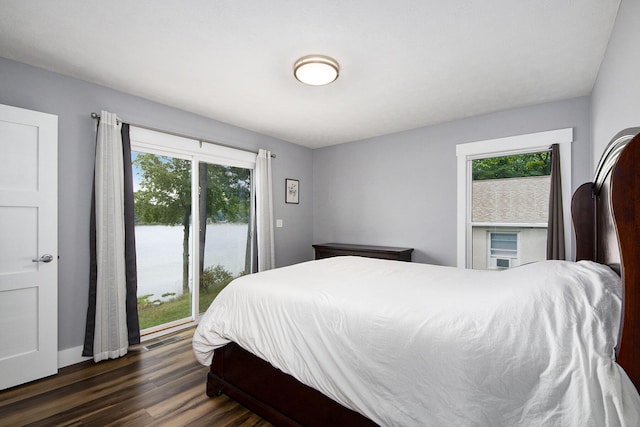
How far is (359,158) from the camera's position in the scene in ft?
14.7

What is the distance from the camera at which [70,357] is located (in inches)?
98.2

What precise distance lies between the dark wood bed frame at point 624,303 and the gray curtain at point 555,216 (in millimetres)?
1291

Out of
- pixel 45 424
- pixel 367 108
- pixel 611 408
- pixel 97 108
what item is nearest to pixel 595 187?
pixel 611 408

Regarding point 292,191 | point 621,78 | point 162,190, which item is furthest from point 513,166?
point 162,190

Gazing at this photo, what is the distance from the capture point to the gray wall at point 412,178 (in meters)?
3.00

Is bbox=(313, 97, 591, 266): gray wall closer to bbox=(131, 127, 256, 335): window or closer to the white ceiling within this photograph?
the white ceiling

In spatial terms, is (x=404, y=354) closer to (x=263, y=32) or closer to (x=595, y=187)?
→ (x=595, y=187)

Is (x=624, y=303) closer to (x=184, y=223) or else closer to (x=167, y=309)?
(x=184, y=223)

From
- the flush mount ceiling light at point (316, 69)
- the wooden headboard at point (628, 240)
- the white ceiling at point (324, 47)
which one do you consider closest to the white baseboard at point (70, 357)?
the white ceiling at point (324, 47)

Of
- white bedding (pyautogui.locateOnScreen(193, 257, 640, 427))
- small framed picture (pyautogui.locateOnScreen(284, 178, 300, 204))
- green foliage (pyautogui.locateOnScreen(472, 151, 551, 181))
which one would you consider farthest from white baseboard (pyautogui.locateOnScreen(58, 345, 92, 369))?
green foliage (pyautogui.locateOnScreen(472, 151, 551, 181))

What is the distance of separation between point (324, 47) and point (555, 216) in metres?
2.78

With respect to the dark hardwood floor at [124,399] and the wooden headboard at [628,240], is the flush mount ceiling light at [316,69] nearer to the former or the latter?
the wooden headboard at [628,240]

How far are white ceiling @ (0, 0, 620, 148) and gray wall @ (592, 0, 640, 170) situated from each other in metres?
0.13

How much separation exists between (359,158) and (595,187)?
304 cm
